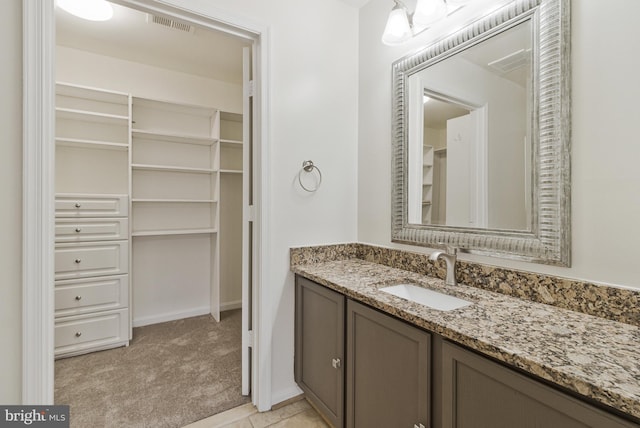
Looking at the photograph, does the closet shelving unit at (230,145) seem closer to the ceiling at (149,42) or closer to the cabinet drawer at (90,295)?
the ceiling at (149,42)

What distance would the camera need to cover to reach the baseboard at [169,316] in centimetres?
289

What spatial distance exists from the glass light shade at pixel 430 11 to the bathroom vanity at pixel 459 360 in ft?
4.33

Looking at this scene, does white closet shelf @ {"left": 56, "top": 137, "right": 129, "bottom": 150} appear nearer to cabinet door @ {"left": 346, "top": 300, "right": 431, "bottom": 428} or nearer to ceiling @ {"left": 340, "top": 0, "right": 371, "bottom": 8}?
ceiling @ {"left": 340, "top": 0, "right": 371, "bottom": 8}

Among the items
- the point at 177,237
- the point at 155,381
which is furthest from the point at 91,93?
the point at 155,381

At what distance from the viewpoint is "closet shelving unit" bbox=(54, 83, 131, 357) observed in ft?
7.39

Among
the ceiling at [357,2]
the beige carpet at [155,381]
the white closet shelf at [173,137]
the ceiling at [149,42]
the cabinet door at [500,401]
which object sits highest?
the ceiling at [149,42]

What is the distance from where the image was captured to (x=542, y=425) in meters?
0.71

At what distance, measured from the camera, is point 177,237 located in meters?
3.10

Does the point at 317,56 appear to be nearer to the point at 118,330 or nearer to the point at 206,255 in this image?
the point at 206,255

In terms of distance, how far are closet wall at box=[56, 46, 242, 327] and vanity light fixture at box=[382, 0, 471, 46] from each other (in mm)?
1971

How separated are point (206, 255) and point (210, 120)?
59.0 inches

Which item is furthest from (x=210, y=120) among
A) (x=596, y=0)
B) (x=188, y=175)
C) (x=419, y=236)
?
(x=596, y=0)

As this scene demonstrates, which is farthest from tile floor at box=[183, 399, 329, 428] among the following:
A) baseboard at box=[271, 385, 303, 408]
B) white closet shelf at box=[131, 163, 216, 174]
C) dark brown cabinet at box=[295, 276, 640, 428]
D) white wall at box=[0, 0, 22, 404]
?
white closet shelf at box=[131, 163, 216, 174]

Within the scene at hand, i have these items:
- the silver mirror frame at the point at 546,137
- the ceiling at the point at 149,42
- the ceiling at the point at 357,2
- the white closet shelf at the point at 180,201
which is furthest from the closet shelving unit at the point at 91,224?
the silver mirror frame at the point at 546,137
